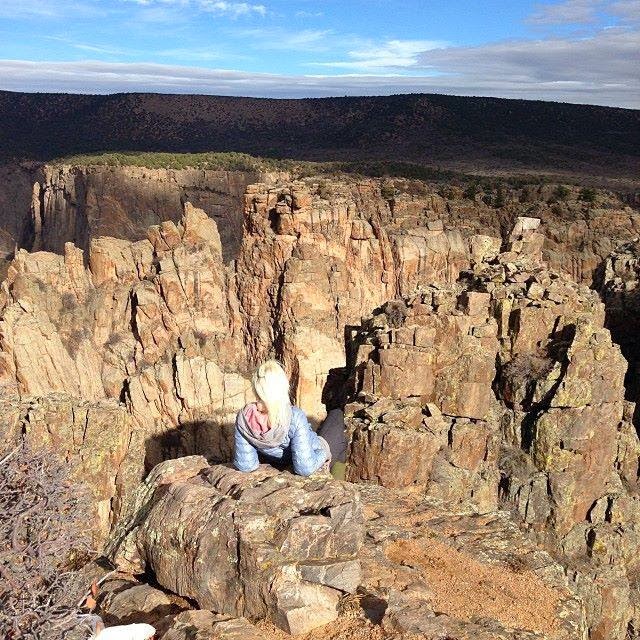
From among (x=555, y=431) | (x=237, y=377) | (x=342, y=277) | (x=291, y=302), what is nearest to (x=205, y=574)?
(x=555, y=431)

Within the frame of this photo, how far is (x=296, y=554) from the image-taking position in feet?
21.0

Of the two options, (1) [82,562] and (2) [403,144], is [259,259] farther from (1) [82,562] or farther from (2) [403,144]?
(2) [403,144]

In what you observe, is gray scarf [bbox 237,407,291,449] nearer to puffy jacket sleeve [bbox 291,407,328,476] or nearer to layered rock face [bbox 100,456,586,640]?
puffy jacket sleeve [bbox 291,407,328,476]

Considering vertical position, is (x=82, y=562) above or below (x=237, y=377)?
above

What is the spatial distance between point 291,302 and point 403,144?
54839mm

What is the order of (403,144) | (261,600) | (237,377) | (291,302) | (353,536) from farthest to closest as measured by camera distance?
(403,144), (291,302), (237,377), (353,536), (261,600)

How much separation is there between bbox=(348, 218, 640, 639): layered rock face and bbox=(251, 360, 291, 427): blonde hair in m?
8.43

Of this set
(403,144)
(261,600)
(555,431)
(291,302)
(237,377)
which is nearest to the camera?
(261,600)

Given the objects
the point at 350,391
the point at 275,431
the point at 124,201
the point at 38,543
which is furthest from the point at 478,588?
the point at 124,201

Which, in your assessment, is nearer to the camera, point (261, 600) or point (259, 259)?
point (261, 600)

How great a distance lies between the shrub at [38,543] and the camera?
16.1 ft

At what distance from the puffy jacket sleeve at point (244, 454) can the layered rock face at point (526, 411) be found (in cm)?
799

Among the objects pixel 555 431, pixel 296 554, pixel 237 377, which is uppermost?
pixel 296 554

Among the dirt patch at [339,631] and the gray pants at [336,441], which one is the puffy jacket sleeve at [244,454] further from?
the gray pants at [336,441]
